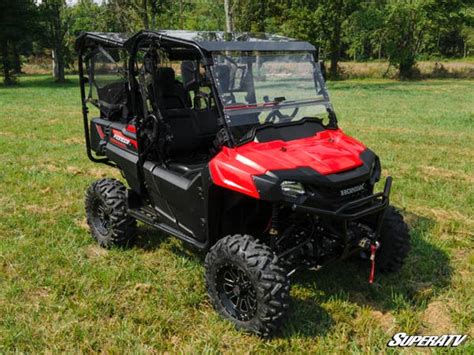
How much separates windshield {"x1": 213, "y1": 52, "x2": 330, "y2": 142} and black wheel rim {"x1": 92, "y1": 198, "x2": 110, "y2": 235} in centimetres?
202

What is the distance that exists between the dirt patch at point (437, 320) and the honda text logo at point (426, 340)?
9 centimetres

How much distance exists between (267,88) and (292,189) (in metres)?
1.16

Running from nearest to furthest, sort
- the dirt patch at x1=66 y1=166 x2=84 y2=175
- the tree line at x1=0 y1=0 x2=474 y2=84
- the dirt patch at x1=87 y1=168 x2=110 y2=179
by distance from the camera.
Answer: the dirt patch at x1=87 y1=168 x2=110 y2=179, the dirt patch at x1=66 y1=166 x2=84 y2=175, the tree line at x1=0 y1=0 x2=474 y2=84

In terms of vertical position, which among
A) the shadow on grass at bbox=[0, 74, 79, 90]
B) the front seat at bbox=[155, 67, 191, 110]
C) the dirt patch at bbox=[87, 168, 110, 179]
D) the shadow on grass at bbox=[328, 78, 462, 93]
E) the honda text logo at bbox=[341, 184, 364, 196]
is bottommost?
the dirt patch at bbox=[87, 168, 110, 179]

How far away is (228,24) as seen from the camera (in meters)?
21.5

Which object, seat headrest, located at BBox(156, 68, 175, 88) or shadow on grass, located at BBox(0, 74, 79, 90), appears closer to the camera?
seat headrest, located at BBox(156, 68, 175, 88)

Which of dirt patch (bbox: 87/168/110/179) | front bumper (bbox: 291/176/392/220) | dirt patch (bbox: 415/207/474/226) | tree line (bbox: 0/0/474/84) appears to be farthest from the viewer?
tree line (bbox: 0/0/474/84)

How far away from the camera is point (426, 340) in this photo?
3471 millimetres

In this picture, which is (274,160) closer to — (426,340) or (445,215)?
(426,340)

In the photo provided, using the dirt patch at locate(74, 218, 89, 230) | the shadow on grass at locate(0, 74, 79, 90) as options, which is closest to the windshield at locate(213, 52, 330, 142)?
the dirt patch at locate(74, 218, 89, 230)

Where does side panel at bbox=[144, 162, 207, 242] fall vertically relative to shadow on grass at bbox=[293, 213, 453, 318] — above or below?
above

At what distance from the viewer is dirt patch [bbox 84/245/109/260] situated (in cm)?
491

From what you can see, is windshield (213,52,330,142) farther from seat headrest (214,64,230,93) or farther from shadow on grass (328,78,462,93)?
shadow on grass (328,78,462,93)

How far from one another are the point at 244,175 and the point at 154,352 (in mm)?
1406
